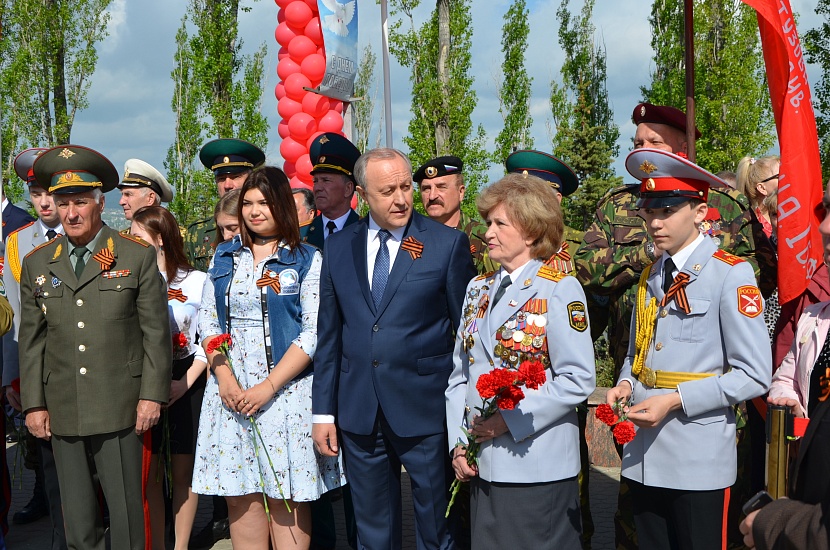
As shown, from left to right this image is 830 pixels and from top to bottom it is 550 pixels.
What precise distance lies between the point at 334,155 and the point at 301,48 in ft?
21.9

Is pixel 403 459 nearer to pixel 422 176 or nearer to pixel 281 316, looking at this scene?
pixel 281 316

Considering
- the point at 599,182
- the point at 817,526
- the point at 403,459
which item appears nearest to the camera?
the point at 817,526

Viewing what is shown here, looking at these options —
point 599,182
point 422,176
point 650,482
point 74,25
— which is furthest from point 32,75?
point 650,482

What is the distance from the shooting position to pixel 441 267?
147 inches

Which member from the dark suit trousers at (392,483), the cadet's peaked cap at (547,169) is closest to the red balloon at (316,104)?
the cadet's peaked cap at (547,169)

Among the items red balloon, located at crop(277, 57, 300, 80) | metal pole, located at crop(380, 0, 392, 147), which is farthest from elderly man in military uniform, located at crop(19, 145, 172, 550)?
red balloon, located at crop(277, 57, 300, 80)

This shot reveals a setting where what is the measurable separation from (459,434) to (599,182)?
62.5 ft

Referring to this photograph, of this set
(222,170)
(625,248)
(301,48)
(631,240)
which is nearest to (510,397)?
(625,248)

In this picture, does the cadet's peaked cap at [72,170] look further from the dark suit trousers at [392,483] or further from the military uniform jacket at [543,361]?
the military uniform jacket at [543,361]

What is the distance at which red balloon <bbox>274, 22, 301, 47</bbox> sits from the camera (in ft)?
39.4

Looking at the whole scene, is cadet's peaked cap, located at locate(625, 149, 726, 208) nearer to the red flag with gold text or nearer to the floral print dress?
the red flag with gold text

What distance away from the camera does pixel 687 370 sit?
316 centimetres

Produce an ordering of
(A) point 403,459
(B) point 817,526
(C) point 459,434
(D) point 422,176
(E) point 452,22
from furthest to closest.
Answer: (E) point 452,22, (D) point 422,176, (A) point 403,459, (C) point 459,434, (B) point 817,526

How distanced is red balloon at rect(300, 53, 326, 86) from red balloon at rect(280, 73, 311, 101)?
73 mm
